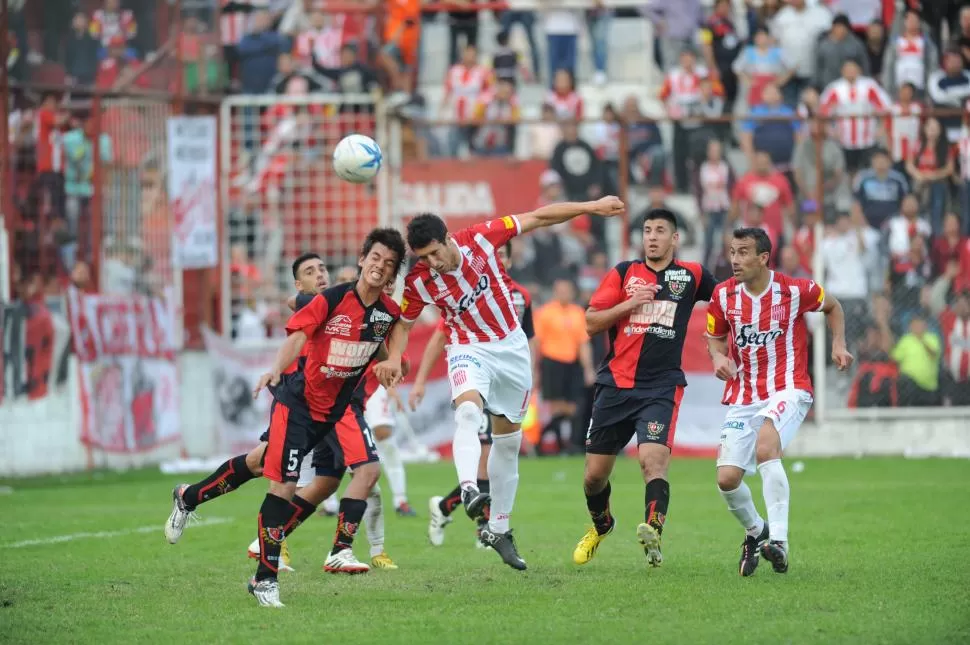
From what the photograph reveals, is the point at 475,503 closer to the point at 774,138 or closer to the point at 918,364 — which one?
the point at 918,364

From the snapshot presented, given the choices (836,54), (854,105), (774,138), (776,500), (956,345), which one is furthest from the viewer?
(836,54)

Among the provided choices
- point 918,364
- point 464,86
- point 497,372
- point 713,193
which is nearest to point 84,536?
point 497,372

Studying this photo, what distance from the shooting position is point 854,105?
886 inches

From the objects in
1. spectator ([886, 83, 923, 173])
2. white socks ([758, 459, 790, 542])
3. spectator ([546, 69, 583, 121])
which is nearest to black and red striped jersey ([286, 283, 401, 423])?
white socks ([758, 459, 790, 542])

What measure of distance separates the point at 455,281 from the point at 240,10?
15079mm

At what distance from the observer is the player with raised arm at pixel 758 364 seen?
949 centimetres

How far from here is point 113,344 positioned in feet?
65.9

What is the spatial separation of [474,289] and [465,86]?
1441cm

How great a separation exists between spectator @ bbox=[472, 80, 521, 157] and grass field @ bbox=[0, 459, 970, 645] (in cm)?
857

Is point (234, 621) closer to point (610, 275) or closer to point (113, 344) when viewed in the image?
point (610, 275)

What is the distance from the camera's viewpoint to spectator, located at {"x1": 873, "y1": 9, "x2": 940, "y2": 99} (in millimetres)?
22719

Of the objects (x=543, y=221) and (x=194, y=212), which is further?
(x=194, y=212)

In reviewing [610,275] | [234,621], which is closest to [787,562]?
[610,275]

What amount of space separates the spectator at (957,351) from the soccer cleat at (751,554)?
454 inches
